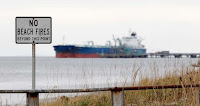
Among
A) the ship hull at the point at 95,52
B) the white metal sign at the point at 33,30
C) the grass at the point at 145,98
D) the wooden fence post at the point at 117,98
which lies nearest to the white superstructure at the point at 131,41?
the ship hull at the point at 95,52

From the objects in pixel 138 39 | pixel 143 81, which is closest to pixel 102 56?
pixel 138 39

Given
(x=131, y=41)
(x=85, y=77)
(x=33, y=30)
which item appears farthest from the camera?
(x=131, y=41)

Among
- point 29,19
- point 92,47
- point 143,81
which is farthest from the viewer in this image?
point 92,47

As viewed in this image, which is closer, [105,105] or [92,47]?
[105,105]

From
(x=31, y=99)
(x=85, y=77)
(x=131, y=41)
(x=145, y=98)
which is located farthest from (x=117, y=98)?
(x=131, y=41)

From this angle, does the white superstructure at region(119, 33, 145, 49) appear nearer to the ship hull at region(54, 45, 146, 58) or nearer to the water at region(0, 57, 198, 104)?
the ship hull at region(54, 45, 146, 58)

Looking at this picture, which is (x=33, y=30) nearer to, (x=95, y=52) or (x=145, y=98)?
(x=145, y=98)

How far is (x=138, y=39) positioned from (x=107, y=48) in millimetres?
13571

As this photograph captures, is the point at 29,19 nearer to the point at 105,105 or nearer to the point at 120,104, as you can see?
the point at 120,104

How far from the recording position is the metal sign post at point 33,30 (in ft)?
22.9

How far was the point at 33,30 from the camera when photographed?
7.01 metres

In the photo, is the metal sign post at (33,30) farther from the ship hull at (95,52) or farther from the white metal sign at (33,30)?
the ship hull at (95,52)

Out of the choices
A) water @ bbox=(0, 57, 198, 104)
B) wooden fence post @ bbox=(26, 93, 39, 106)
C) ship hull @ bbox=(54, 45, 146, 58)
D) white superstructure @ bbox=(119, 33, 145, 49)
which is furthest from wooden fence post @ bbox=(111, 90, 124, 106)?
white superstructure @ bbox=(119, 33, 145, 49)

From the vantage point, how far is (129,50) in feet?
485
